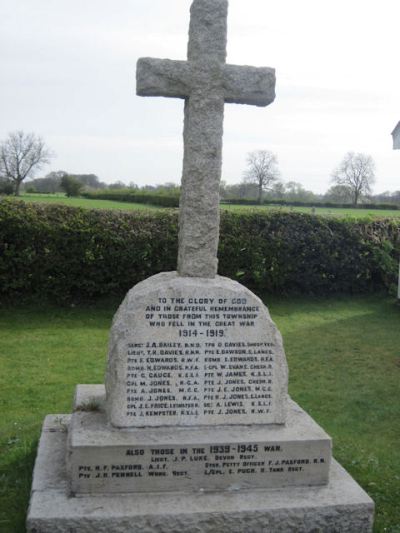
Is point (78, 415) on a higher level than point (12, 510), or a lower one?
higher

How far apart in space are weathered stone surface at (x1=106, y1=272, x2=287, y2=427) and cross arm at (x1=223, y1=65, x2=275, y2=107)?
1.49 metres

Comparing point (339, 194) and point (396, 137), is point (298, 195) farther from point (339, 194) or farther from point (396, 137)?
point (396, 137)

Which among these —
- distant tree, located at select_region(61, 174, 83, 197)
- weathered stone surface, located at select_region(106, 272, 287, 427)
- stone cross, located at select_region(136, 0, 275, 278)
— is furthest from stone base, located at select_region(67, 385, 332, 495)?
distant tree, located at select_region(61, 174, 83, 197)

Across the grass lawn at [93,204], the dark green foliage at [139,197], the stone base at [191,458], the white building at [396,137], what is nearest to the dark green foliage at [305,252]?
the white building at [396,137]

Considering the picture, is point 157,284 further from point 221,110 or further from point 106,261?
point 106,261

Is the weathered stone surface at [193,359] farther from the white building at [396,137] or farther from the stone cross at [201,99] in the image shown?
the white building at [396,137]

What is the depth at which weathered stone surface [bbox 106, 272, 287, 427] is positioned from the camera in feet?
16.9

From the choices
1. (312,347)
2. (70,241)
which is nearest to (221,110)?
(312,347)

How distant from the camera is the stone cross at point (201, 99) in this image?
5250mm

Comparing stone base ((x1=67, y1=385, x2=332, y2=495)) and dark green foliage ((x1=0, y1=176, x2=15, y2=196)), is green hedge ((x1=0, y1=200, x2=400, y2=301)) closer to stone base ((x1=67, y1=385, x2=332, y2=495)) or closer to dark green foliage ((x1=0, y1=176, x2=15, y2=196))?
stone base ((x1=67, y1=385, x2=332, y2=495))

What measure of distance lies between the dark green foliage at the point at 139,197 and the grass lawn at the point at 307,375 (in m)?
7.38

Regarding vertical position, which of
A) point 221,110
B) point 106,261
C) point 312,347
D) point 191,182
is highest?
point 221,110

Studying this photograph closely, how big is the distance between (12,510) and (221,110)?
345cm

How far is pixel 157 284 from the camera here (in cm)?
531
